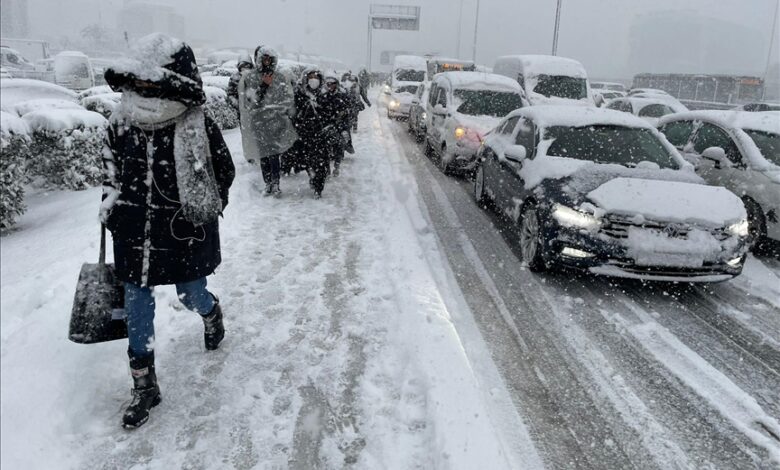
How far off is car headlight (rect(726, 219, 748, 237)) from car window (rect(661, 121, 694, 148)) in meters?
3.47

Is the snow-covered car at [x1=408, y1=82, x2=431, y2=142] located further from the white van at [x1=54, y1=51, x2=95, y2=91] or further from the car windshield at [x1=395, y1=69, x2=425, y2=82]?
the white van at [x1=54, y1=51, x2=95, y2=91]

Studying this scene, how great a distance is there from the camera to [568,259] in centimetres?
507

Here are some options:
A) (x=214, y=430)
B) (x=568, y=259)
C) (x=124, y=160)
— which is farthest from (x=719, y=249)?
(x=124, y=160)

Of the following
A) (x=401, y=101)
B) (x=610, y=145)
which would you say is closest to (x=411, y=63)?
(x=401, y=101)

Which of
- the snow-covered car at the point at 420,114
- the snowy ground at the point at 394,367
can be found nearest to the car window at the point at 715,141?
the snowy ground at the point at 394,367

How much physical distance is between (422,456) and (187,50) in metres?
2.41

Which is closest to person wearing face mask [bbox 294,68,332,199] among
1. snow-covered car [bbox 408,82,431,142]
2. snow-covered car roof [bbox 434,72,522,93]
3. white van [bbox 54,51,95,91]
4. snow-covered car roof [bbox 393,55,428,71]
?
snow-covered car roof [bbox 434,72,522,93]

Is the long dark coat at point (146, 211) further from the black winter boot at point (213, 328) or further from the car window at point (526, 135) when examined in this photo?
the car window at point (526, 135)

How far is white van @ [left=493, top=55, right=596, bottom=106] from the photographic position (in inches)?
577

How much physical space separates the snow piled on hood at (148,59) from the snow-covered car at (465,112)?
8.08 m

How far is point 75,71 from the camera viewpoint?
898 inches

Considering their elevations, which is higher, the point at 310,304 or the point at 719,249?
the point at 719,249

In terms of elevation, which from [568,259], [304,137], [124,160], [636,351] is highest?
[124,160]

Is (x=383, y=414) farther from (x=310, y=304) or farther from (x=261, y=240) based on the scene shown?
(x=261, y=240)
